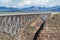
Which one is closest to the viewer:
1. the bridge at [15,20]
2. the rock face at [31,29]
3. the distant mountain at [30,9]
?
the distant mountain at [30,9]

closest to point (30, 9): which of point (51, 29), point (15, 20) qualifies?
point (15, 20)

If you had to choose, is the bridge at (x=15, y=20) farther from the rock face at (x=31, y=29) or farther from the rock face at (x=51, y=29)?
the rock face at (x=51, y=29)

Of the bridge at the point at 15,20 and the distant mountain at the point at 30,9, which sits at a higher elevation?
the distant mountain at the point at 30,9

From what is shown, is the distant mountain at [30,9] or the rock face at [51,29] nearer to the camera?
the distant mountain at [30,9]

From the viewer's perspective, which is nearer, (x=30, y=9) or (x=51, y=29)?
(x=30, y=9)

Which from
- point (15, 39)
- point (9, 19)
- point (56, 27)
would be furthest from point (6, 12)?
point (56, 27)

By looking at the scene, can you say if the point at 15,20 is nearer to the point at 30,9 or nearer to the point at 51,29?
the point at 30,9

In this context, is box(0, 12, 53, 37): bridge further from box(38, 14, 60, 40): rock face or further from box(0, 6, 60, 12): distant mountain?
box(38, 14, 60, 40): rock face

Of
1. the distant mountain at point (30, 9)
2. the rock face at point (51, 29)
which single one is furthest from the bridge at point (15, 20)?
the rock face at point (51, 29)
